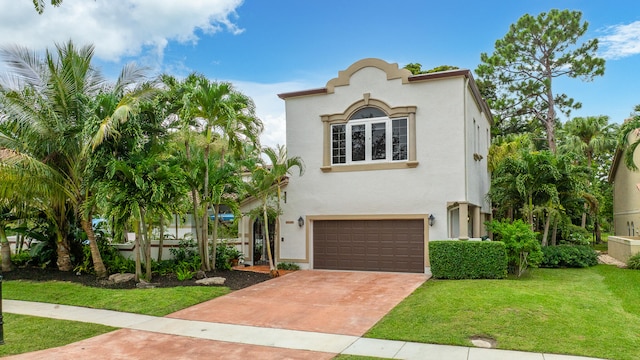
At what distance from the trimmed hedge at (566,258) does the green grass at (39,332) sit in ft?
51.9

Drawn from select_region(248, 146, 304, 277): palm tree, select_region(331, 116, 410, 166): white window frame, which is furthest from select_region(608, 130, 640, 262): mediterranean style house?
select_region(248, 146, 304, 277): palm tree

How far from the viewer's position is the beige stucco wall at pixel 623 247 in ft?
58.7

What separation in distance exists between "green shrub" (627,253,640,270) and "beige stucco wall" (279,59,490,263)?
20.4 ft

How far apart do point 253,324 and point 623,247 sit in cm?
1732

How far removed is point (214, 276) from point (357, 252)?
5313 mm

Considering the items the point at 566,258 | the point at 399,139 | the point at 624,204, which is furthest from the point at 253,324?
the point at 624,204

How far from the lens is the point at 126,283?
44.4ft

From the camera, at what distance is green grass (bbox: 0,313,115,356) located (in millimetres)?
8094

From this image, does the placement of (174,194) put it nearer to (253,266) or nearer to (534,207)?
(253,266)

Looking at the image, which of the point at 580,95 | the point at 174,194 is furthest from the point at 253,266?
the point at 580,95

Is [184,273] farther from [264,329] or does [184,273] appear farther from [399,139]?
[399,139]

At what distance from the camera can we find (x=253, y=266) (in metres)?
18.5

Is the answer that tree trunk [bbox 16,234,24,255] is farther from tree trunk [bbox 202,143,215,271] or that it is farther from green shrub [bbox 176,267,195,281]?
tree trunk [bbox 202,143,215,271]

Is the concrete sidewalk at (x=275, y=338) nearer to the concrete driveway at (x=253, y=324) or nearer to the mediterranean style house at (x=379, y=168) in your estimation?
the concrete driveway at (x=253, y=324)
